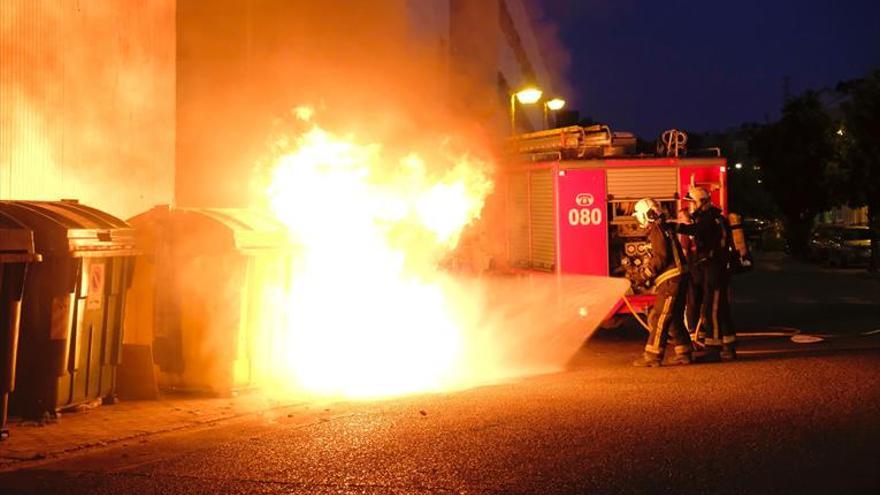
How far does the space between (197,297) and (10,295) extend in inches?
80.9

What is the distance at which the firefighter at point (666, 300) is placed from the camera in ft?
36.1

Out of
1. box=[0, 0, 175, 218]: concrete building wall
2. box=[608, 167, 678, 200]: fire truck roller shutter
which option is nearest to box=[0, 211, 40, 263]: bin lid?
box=[0, 0, 175, 218]: concrete building wall

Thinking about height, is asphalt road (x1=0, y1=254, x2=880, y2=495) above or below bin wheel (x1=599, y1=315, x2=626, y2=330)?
below

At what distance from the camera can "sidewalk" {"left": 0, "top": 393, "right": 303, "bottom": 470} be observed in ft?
24.3

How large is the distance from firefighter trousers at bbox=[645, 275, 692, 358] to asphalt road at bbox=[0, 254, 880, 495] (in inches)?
17.5

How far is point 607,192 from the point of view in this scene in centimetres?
1389

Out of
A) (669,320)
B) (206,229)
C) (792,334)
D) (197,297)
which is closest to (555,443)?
(197,297)

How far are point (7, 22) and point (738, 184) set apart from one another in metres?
78.6

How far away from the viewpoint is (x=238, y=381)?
31.4 feet

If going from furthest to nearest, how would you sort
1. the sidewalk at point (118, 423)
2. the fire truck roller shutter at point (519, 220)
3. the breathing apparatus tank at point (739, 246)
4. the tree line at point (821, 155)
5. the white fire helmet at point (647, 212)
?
the tree line at point (821, 155) < the fire truck roller shutter at point (519, 220) < the breathing apparatus tank at point (739, 246) < the white fire helmet at point (647, 212) < the sidewalk at point (118, 423)

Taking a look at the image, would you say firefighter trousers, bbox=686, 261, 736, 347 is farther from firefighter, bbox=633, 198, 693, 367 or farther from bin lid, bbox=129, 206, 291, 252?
bin lid, bbox=129, 206, 291, 252

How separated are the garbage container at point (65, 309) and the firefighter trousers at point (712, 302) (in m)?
6.25

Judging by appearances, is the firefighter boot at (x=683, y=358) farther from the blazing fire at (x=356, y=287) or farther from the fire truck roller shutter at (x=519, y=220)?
the fire truck roller shutter at (x=519, y=220)

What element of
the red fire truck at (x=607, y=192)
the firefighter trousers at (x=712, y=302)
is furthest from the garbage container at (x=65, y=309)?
the red fire truck at (x=607, y=192)
